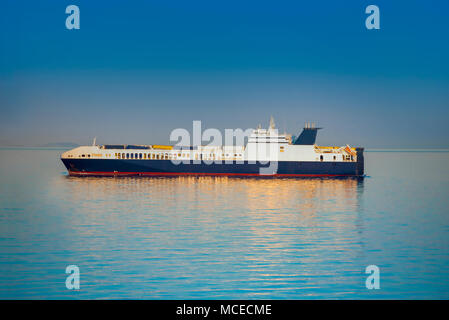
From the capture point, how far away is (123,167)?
49.4 meters

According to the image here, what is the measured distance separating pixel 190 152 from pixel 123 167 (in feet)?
29.1

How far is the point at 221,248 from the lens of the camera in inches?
629

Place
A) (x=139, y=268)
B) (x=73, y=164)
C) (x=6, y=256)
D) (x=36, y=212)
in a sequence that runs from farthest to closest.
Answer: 1. (x=73, y=164)
2. (x=36, y=212)
3. (x=6, y=256)
4. (x=139, y=268)

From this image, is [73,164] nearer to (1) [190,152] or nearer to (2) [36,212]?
(1) [190,152]

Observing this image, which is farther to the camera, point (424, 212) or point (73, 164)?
point (73, 164)

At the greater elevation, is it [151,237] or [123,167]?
[123,167]

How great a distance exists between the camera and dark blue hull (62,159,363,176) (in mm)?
48969

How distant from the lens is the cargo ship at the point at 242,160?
49406mm

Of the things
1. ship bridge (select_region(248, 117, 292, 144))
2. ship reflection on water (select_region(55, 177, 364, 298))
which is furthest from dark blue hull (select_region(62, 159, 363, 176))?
ship reflection on water (select_region(55, 177, 364, 298))

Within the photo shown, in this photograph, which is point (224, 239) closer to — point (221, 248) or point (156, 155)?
point (221, 248)

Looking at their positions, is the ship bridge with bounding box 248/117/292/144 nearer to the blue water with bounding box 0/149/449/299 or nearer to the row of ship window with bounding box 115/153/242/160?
the row of ship window with bounding box 115/153/242/160

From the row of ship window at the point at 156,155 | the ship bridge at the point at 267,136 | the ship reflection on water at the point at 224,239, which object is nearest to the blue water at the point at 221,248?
the ship reflection on water at the point at 224,239

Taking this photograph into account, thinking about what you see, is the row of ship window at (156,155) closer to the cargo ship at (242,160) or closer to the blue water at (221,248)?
the cargo ship at (242,160)
